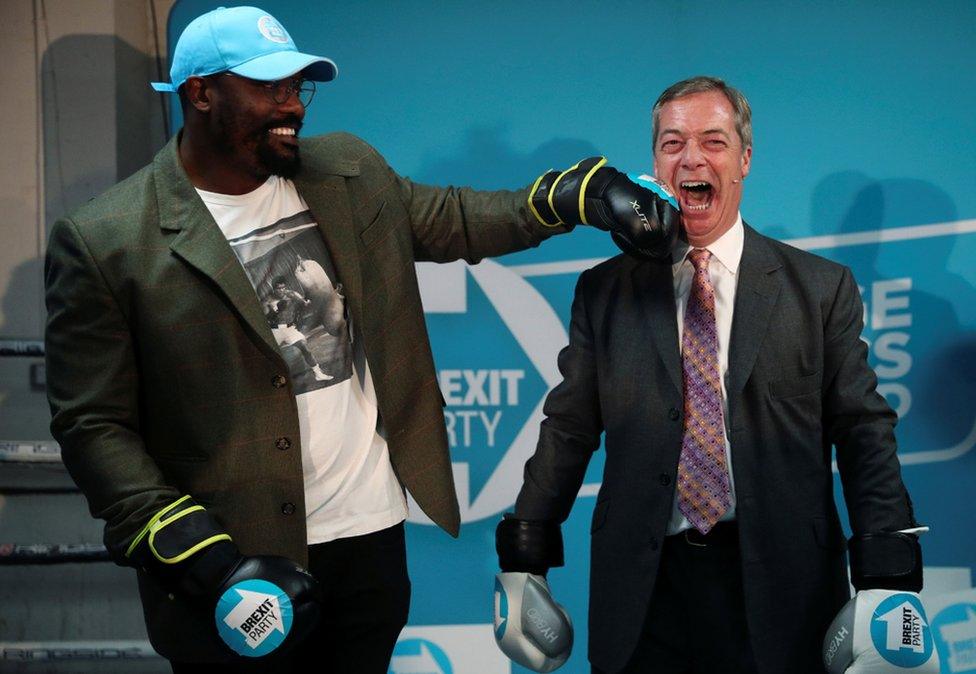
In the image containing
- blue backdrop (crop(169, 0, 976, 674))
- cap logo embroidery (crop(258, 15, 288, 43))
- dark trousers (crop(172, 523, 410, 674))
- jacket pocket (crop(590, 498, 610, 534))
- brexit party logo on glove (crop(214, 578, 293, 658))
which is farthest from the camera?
blue backdrop (crop(169, 0, 976, 674))

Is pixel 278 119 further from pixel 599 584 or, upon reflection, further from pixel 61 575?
pixel 61 575

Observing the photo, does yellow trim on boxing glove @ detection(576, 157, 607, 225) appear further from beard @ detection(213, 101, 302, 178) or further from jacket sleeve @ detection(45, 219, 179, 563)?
jacket sleeve @ detection(45, 219, 179, 563)

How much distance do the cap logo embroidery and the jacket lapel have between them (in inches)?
10.0

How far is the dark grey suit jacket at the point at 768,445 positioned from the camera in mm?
2275

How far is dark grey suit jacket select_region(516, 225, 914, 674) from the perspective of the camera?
2.28 m

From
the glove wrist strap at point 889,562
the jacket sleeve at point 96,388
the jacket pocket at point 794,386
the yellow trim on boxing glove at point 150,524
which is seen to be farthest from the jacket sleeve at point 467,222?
the glove wrist strap at point 889,562

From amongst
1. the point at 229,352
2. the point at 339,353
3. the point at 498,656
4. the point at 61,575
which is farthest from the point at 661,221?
the point at 61,575

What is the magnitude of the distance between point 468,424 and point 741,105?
1464mm

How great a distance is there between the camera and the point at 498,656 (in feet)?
11.9

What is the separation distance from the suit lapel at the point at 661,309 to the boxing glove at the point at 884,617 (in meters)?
0.49

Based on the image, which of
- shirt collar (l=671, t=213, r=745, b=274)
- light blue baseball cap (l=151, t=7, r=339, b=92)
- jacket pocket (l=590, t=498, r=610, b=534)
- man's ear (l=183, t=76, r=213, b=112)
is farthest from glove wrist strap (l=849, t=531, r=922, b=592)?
man's ear (l=183, t=76, r=213, b=112)

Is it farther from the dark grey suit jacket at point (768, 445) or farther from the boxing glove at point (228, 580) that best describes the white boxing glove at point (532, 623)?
the boxing glove at point (228, 580)

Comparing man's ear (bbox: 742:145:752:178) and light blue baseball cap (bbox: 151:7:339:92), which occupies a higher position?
light blue baseball cap (bbox: 151:7:339:92)

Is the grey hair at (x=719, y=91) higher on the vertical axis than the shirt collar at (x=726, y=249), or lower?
higher
